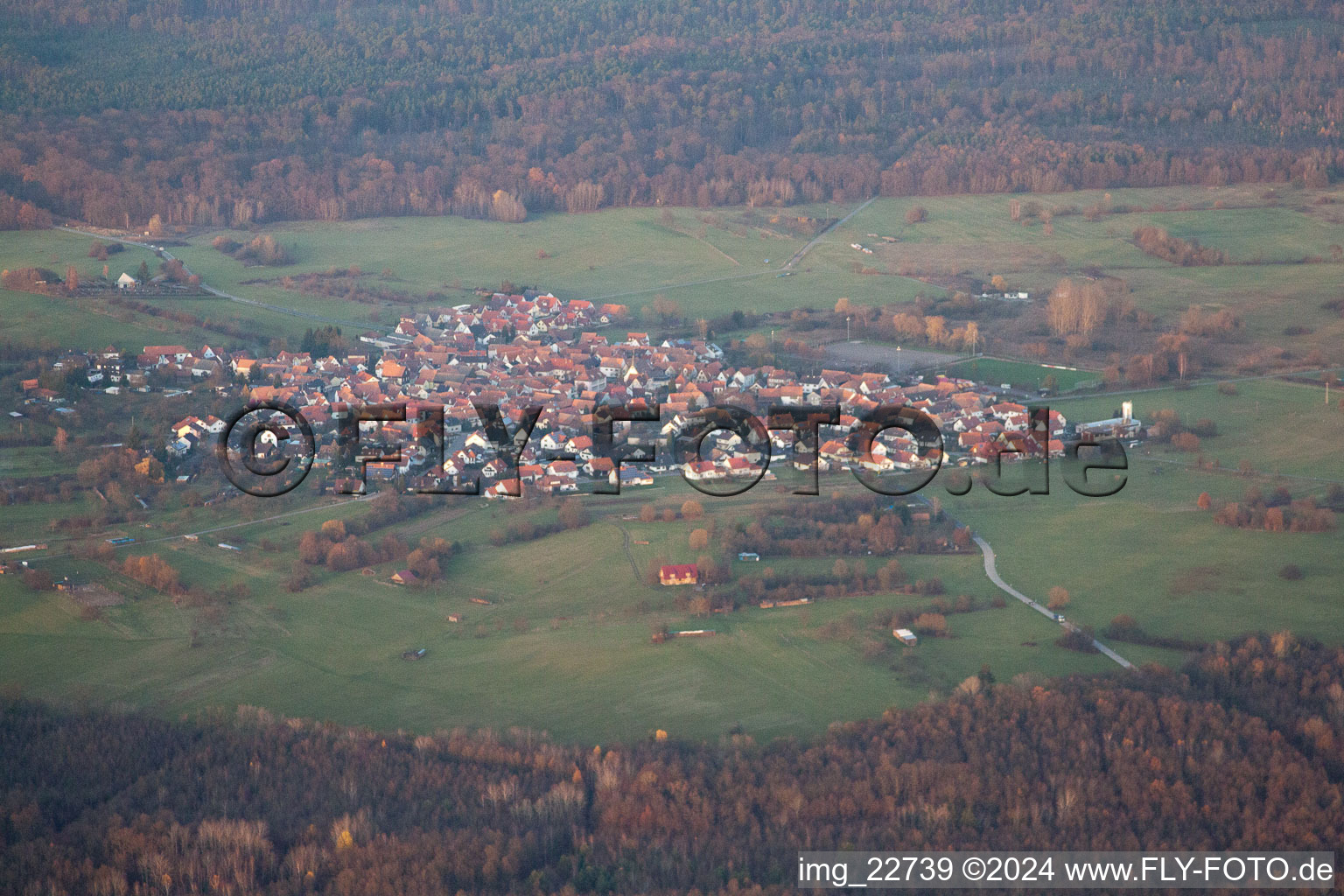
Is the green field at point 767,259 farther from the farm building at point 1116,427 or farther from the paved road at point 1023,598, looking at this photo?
the paved road at point 1023,598

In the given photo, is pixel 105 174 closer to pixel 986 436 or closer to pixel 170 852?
pixel 986 436

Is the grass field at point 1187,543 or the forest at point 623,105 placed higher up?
the forest at point 623,105

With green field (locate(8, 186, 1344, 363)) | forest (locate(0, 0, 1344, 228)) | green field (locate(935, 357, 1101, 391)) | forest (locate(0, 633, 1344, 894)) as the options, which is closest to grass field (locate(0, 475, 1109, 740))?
forest (locate(0, 633, 1344, 894))

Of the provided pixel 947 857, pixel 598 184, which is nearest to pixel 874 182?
pixel 598 184

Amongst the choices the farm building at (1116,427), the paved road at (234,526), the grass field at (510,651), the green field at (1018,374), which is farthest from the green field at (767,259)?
the grass field at (510,651)

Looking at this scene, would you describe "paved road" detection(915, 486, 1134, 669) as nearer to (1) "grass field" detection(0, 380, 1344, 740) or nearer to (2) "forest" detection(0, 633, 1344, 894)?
(1) "grass field" detection(0, 380, 1344, 740)

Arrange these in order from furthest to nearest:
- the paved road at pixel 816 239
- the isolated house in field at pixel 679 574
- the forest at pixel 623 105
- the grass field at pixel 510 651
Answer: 1. the forest at pixel 623 105
2. the paved road at pixel 816 239
3. the isolated house in field at pixel 679 574
4. the grass field at pixel 510 651

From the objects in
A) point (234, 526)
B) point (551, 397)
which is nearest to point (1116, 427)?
point (551, 397)
